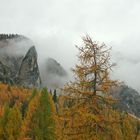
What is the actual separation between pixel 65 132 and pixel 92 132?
143cm

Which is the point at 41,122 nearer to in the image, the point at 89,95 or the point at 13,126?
the point at 13,126

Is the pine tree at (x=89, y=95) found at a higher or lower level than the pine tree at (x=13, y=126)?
lower

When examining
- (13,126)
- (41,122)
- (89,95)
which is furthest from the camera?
(13,126)

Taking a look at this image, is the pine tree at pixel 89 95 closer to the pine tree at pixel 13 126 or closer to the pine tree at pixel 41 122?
the pine tree at pixel 41 122

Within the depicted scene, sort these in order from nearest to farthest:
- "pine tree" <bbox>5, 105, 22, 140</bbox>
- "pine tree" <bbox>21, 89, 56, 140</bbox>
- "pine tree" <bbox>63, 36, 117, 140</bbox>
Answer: "pine tree" <bbox>63, 36, 117, 140</bbox> → "pine tree" <bbox>21, 89, 56, 140</bbox> → "pine tree" <bbox>5, 105, 22, 140</bbox>

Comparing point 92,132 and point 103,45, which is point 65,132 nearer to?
point 92,132

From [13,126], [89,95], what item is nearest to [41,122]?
[13,126]

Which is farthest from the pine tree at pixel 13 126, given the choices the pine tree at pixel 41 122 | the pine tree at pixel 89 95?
the pine tree at pixel 89 95

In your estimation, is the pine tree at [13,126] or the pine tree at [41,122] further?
the pine tree at [13,126]

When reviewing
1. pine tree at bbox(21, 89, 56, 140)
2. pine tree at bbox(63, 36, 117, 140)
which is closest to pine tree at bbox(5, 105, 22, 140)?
pine tree at bbox(21, 89, 56, 140)

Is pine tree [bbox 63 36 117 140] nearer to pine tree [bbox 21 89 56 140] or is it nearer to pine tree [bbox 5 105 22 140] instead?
pine tree [bbox 21 89 56 140]

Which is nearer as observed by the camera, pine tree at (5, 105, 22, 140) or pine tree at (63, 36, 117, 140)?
pine tree at (63, 36, 117, 140)

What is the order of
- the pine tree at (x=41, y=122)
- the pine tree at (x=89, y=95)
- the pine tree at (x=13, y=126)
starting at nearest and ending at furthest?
the pine tree at (x=89, y=95) < the pine tree at (x=41, y=122) < the pine tree at (x=13, y=126)

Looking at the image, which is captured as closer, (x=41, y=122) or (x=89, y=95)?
(x=89, y=95)
